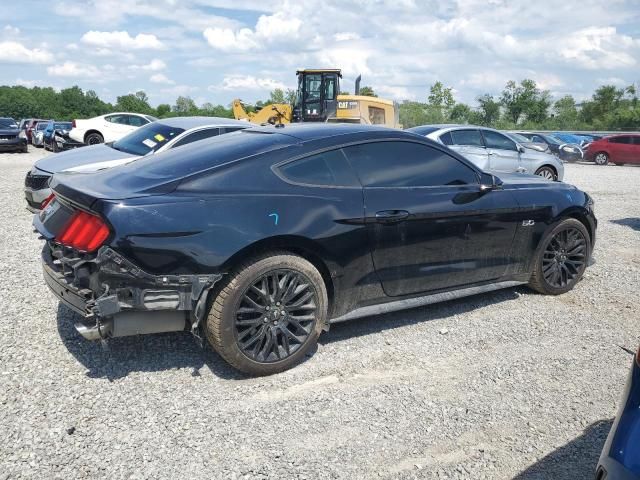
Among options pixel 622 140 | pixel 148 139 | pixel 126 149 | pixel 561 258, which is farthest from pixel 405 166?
pixel 622 140

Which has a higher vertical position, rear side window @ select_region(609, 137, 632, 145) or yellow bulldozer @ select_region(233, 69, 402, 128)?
yellow bulldozer @ select_region(233, 69, 402, 128)

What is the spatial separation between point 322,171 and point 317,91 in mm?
15924

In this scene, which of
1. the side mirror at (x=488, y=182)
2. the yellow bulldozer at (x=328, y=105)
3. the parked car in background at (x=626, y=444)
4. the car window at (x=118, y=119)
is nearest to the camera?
the parked car in background at (x=626, y=444)

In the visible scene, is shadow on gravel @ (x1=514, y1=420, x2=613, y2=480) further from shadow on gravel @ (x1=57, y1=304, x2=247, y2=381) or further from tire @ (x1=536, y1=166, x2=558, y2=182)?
tire @ (x1=536, y1=166, x2=558, y2=182)

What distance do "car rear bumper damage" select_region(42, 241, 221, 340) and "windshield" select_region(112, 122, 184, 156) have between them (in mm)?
4965

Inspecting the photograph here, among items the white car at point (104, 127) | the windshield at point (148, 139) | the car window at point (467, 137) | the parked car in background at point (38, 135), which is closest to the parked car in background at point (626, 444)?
the windshield at point (148, 139)

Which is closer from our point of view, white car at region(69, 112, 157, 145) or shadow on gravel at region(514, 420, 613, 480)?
shadow on gravel at region(514, 420, 613, 480)

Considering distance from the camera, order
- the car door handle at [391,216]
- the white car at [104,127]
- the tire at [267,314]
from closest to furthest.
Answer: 1. the tire at [267,314]
2. the car door handle at [391,216]
3. the white car at [104,127]

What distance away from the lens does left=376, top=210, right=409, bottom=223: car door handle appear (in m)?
3.96

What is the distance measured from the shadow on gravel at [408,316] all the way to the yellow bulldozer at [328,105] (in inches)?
544

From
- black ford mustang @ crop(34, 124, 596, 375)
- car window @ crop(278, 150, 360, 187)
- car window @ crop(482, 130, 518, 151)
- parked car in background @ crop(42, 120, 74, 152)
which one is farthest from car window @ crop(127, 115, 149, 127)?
car window @ crop(278, 150, 360, 187)

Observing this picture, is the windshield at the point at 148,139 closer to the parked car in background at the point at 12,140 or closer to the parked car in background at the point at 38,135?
the parked car in background at the point at 12,140

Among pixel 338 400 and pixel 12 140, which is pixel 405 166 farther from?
pixel 12 140

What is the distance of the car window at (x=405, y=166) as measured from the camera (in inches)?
160
